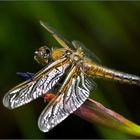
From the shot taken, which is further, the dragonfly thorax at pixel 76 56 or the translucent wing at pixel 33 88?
the dragonfly thorax at pixel 76 56

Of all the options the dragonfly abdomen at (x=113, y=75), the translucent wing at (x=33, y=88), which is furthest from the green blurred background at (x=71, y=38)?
the translucent wing at (x=33, y=88)

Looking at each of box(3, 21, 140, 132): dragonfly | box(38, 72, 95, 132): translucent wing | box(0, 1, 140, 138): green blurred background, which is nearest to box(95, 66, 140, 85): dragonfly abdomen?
box(3, 21, 140, 132): dragonfly

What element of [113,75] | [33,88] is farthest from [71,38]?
[33,88]

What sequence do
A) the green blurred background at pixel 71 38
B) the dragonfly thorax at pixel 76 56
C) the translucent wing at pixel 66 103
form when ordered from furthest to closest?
the green blurred background at pixel 71 38
the dragonfly thorax at pixel 76 56
the translucent wing at pixel 66 103

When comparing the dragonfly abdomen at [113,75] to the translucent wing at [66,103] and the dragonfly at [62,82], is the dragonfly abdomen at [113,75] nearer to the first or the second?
the dragonfly at [62,82]

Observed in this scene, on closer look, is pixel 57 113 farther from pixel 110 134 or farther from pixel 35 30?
pixel 35 30

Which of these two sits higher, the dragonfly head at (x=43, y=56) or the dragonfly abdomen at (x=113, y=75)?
the dragonfly head at (x=43, y=56)

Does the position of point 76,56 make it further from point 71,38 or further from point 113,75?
point 71,38

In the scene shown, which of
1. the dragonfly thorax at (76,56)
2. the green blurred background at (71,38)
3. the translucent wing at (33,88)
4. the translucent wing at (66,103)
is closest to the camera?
the translucent wing at (66,103)
